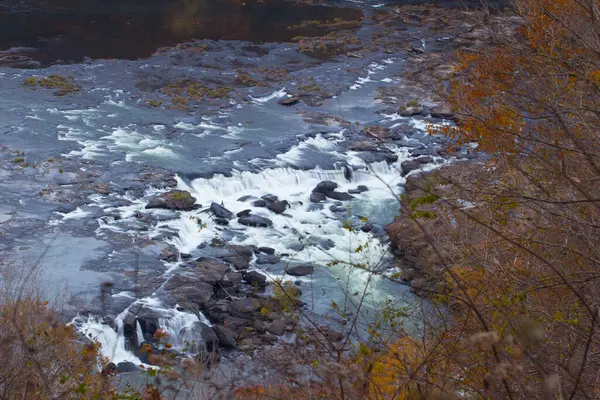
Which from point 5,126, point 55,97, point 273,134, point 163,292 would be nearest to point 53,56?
point 55,97

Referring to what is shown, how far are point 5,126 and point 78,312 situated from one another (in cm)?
1121

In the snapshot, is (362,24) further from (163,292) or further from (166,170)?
(163,292)

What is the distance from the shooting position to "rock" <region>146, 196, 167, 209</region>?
Answer: 18000mm

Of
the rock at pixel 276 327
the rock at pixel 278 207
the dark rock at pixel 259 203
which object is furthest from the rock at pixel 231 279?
the dark rock at pixel 259 203

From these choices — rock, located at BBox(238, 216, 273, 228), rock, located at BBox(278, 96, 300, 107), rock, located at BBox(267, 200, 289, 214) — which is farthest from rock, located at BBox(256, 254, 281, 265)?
rock, located at BBox(278, 96, 300, 107)

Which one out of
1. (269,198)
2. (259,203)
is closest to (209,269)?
(259,203)

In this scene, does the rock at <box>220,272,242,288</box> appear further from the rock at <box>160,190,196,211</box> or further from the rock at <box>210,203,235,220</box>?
the rock at <box>160,190,196,211</box>

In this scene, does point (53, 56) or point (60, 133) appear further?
point (53, 56)

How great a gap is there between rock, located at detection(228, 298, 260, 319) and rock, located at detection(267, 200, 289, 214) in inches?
197

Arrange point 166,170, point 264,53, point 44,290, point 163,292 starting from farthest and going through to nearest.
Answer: point 264,53, point 166,170, point 163,292, point 44,290

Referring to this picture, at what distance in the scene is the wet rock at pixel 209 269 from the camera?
14.9m

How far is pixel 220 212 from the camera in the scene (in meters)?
18.0

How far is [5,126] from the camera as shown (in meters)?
21.7

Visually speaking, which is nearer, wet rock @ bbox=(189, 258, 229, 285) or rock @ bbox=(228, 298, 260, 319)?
rock @ bbox=(228, 298, 260, 319)
